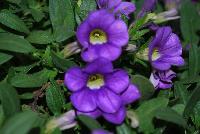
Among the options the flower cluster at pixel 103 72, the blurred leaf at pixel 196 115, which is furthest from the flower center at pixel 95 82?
the blurred leaf at pixel 196 115

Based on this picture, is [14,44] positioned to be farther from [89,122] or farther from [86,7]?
[89,122]

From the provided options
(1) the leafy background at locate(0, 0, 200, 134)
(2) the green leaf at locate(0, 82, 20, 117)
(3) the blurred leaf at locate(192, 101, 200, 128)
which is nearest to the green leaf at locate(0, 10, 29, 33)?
(1) the leafy background at locate(0, 0, 200, 134)

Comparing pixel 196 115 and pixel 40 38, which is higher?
pixel 40 38

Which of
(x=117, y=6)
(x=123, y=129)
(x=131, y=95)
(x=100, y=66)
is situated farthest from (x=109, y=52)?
(x=117, y=6)

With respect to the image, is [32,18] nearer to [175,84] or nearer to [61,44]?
[61,44]

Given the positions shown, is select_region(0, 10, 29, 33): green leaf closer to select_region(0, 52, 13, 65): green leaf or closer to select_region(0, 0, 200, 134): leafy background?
select_region(0, 0, 200, 134): leafy background
